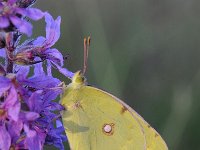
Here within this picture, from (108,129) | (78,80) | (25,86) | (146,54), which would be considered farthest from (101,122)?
(146,54)

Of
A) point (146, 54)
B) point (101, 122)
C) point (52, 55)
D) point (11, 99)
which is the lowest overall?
point (146, 54)

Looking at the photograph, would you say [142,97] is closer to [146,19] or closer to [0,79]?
[146,19]

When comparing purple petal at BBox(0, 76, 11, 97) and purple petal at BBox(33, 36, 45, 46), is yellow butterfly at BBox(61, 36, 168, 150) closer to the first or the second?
purple petal at BBox(33, 36, 45, 46)

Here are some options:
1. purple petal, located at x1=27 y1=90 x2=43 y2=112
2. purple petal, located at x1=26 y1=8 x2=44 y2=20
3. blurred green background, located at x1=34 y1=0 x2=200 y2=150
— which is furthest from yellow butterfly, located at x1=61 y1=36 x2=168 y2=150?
blurred green background, located at x1=34 y1=0 x2=200 y2=150

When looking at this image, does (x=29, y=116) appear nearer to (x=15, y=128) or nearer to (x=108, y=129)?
(x=15, y=128)

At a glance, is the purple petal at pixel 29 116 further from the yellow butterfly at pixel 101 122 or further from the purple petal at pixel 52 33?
the purple petal at pixel 52 33

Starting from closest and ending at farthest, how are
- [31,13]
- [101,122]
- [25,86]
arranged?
[31,13] → [25,86] → [101,122]

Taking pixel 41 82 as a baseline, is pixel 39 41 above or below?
above

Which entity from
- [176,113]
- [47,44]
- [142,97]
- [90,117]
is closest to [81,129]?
[90,117]

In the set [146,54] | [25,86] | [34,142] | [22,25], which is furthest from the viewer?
[146,54]
